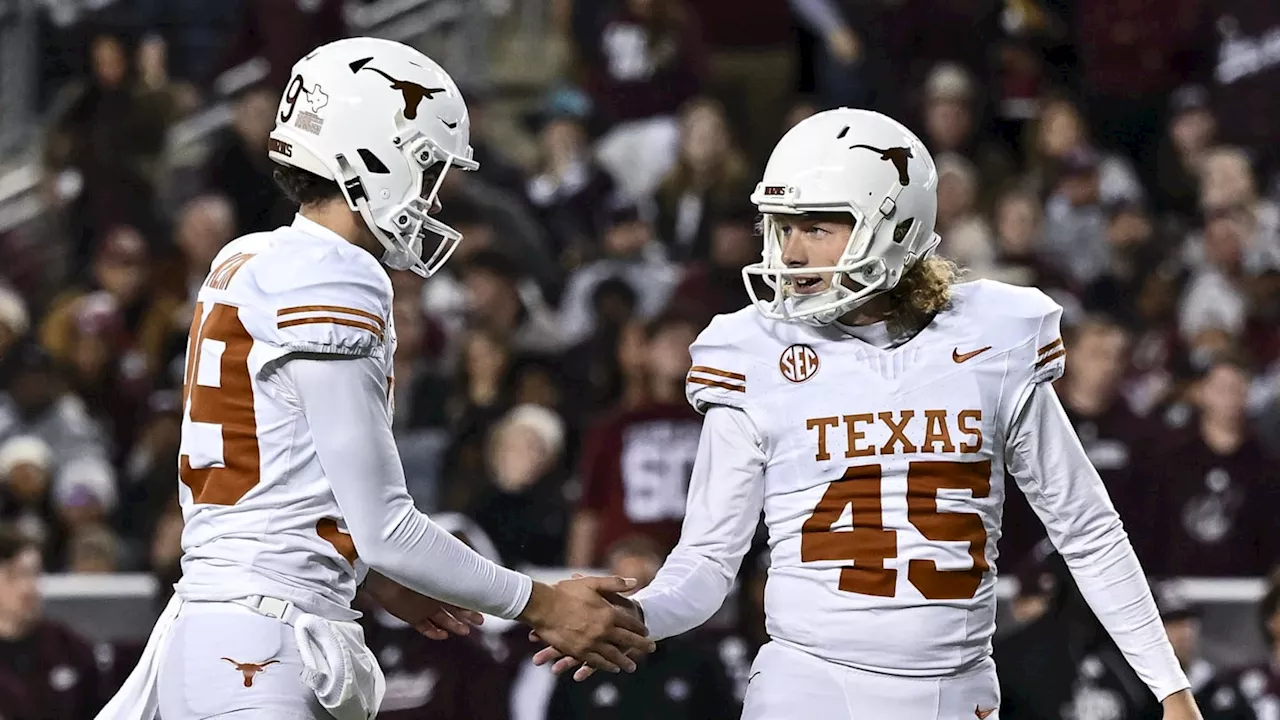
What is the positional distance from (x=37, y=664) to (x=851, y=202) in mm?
3652

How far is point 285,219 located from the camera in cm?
759

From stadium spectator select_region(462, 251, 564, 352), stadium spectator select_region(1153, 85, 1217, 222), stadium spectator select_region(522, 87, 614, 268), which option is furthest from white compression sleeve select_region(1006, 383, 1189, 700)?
stadium spectator select_region(1153, 85, 1217, 222)

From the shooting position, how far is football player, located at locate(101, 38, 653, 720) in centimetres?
298

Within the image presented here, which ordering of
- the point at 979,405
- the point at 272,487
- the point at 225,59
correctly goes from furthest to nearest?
the point at 225,59, the point at 979,405, the point at 272,487

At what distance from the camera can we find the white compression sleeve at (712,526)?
348 cm

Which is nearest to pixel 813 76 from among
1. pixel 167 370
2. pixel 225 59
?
pixel 225 59

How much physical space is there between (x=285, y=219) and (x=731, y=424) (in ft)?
14.7

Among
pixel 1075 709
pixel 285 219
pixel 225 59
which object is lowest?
pixel 1075 709

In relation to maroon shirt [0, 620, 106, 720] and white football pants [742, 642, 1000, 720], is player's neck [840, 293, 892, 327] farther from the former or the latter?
maroon shirt [0, 620, 106, 720]

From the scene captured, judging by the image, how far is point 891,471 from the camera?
335cm

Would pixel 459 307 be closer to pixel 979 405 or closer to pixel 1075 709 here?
pixel 1075 709

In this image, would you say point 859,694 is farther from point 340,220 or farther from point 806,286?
point 340,220

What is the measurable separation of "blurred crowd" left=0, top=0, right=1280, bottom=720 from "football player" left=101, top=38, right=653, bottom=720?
2.85 m

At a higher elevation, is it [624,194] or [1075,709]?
[624,194]
